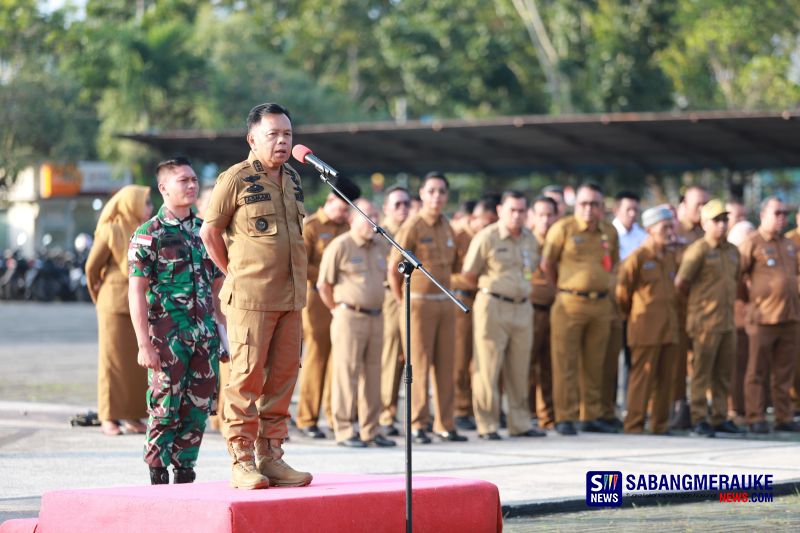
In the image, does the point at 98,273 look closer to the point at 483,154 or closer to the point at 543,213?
the point at 543,213

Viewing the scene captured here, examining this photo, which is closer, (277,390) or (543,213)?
(277,390)

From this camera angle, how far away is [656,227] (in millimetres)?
13555

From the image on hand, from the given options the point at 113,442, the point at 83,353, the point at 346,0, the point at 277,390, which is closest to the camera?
the point at 277,390

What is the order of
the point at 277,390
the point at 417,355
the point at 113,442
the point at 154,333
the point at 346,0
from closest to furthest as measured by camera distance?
the point at 277,390 < the point at 154,333 < the point at 113,442 < the point at 417,355 < the point at 346,0

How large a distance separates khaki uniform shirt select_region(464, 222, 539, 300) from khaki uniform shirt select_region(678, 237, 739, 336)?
1.61 m

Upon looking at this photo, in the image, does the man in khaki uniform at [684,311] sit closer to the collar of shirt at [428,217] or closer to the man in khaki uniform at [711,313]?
the man in khaki uniform at [711,313]

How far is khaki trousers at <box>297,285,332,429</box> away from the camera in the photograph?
1301 centimetres

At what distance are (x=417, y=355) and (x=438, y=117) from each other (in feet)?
107

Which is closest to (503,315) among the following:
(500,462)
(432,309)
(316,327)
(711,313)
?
(432,309)

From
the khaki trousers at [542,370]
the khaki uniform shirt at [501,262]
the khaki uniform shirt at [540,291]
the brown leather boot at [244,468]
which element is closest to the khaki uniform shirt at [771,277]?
the khaki uniform shirt at [540,291]

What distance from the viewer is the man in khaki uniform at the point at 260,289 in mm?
7426

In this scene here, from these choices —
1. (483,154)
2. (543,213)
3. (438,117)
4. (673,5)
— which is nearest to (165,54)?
(438,117)

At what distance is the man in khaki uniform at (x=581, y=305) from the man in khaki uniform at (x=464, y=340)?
0.82 meters

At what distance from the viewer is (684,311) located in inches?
560
